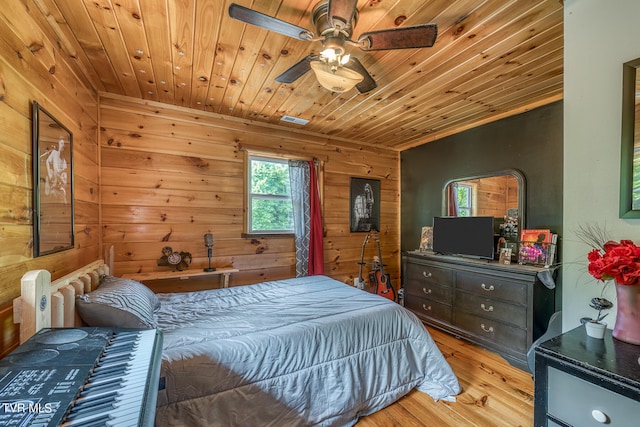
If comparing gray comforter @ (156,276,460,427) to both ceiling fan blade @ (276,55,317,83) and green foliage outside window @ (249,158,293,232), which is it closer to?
green foliage outside window @ (249,158,293,232)

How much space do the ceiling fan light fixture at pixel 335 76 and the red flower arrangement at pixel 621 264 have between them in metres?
1.47

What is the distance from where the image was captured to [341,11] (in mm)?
1217

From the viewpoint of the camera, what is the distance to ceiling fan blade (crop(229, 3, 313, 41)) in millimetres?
1184

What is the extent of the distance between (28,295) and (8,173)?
53cm

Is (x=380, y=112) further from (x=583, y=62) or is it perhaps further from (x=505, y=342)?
(x=505, y=342)

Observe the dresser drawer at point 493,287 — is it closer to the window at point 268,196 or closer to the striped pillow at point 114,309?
the window at point 268,196

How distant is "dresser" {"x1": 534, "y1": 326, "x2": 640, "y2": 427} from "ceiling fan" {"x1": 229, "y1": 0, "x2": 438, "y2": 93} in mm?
1508

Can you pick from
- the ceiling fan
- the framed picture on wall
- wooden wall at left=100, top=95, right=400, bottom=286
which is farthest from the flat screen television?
the ceiling fan

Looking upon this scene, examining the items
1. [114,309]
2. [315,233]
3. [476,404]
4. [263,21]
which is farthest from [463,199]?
[114,309]

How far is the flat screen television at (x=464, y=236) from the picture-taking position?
288 cm

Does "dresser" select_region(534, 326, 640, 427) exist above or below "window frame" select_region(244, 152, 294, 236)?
below

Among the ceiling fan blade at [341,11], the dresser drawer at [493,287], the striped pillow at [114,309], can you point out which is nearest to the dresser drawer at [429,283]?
the dresser drawer at [493,287]

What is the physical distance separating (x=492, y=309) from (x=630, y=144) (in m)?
1.93

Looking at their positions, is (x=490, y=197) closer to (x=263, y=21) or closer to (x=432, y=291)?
(x=432, y=291)
